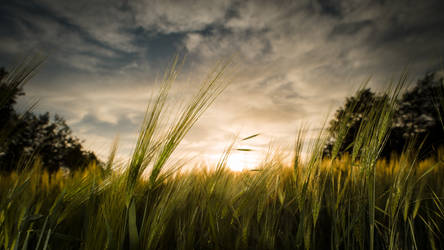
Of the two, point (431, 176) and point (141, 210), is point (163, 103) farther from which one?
point (431, 176)

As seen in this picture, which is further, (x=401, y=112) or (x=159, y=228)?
(x=401, y=112)

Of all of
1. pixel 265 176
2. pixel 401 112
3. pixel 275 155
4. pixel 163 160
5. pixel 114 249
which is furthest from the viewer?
pixel 401 112

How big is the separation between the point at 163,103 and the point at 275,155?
0.63 m

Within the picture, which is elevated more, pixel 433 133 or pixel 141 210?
pixel 433 133

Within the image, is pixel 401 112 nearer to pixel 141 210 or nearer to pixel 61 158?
pixel 141 210

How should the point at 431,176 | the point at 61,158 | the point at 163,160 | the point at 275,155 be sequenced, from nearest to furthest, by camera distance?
the point at 163,160 < the point at 275,155 < the point at 431,176 < the point at 61,158

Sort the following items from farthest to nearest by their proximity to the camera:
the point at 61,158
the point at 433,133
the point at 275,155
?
the point at 61,158, the point at 433,133, the point at 275,155

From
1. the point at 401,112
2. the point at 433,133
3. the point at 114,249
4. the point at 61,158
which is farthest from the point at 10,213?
the point at 61,158

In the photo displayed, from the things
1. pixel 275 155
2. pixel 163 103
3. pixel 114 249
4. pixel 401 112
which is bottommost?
pixel 114 249

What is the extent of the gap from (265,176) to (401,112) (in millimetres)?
15827

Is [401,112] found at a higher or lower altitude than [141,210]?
higher

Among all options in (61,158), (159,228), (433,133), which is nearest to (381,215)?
(159,228)

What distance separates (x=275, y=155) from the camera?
1042 millimetres

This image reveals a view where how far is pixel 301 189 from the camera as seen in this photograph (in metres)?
0.81
